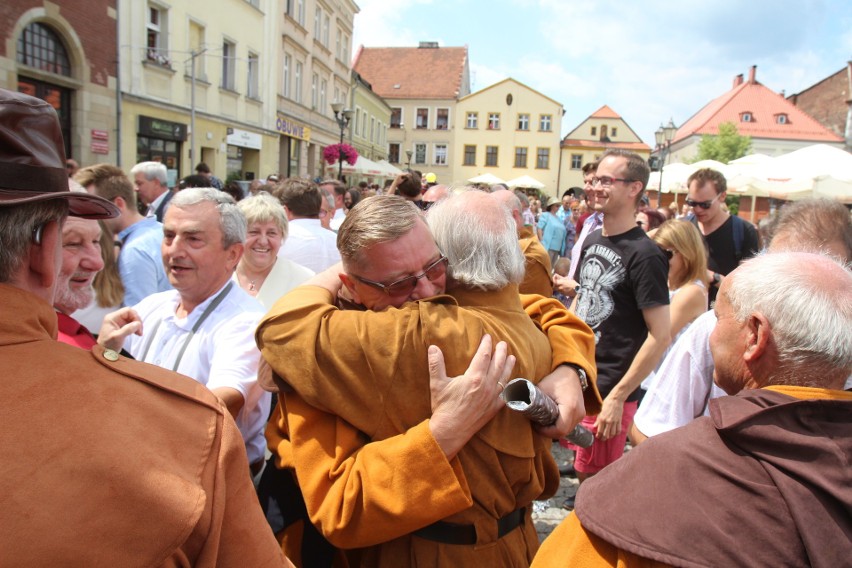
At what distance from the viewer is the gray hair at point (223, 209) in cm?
269

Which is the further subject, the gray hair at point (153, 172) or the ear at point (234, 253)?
the gray hair at point (153, 172)

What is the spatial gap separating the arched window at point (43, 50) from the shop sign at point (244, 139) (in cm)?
653

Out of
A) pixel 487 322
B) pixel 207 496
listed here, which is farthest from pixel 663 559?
pixel 207 496

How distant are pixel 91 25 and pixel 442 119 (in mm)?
45567

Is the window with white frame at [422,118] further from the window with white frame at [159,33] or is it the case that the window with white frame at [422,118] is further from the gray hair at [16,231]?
the gray hair at [16,231]

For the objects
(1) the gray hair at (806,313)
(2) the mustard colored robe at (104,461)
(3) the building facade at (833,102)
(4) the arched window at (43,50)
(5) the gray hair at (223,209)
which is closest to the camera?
(2) the mustard colored robe at (104,461)

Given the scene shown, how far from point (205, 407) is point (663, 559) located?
3.07 feet

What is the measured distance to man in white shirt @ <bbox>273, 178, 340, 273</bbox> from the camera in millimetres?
4605

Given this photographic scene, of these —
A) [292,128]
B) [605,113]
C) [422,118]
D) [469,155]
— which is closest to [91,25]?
[292,128]

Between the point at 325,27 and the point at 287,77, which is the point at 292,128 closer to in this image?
the point at 287,77

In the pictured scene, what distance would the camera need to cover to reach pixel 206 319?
8.01ft

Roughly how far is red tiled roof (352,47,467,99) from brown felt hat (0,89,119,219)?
57.7m

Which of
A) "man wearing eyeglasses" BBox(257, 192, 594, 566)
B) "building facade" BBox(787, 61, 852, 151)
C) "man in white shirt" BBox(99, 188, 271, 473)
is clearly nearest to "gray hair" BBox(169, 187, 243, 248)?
"man in white shirt" BBox(99, 188, 271, 473)

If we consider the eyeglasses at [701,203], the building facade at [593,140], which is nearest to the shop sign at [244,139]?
the eyeglasses at [701,203]
